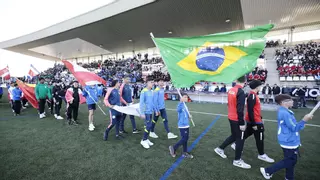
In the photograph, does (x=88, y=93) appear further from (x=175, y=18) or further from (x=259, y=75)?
(x=259, y=75)

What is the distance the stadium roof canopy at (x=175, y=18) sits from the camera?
1364 centimetres

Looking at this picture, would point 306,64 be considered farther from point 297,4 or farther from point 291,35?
point 291,35

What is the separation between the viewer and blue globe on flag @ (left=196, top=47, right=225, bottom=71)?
3121 millimetres

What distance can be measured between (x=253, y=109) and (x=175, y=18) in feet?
49.6

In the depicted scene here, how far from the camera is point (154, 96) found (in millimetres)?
4684

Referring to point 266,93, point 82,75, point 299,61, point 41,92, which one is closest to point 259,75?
point 266,93

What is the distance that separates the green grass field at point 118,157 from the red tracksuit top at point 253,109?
958 mm

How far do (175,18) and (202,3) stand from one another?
3.57 meters

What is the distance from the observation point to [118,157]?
3.59 metres

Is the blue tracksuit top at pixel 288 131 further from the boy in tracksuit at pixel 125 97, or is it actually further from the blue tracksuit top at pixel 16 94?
the blue tracksuit top at pixel 16 94

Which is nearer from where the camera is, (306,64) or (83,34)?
(306,64)

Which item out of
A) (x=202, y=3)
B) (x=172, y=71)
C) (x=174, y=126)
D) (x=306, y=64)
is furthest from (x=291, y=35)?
(x=172, y=71)

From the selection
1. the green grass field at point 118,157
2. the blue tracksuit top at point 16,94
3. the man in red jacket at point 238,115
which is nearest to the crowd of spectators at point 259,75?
the green grass field at point 118,157

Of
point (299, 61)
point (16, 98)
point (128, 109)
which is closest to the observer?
point (128, 109)
